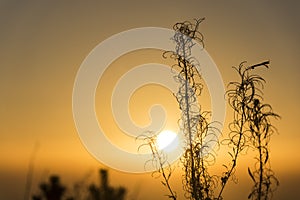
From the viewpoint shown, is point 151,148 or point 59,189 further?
point 151,148

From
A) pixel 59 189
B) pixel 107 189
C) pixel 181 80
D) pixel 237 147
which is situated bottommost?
pixel 59 189

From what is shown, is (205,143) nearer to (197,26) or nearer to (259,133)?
(259,133)

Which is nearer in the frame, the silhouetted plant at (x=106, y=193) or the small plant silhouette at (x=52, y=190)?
the small plant silhouette at (x=52, y=190)

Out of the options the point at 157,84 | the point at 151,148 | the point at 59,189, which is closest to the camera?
the point at 59,189

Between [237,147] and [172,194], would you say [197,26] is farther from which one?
[172,194]

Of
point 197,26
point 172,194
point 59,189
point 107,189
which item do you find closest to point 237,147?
point 172,194

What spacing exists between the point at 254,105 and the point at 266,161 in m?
0.54

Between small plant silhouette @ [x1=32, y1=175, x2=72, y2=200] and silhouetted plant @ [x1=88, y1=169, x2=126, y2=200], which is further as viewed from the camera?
silhouetted plant @ [x1=88, y1=169, x2=126, y2=200]

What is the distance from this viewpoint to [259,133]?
4.77 m

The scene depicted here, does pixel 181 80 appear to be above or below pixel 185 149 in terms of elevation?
above

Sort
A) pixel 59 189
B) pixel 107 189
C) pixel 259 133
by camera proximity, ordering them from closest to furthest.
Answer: pixel 59 189, pixel 107 189, pixel 259 133

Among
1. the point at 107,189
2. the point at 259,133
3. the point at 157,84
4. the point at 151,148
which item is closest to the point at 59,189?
the point at 107,189

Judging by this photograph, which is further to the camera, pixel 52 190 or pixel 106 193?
pixel 106 193

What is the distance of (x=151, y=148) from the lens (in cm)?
548
